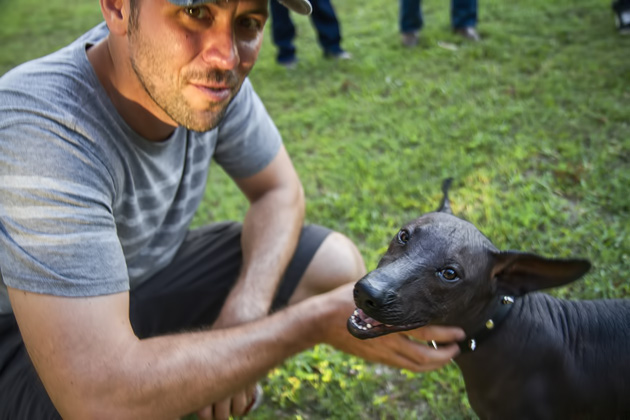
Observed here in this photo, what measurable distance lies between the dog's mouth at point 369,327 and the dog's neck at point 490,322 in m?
0.32

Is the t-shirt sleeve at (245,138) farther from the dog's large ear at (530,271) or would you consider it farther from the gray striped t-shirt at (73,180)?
the dog's large ear at (530,271)

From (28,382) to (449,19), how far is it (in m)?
6.44

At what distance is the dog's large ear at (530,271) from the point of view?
208 centimetres

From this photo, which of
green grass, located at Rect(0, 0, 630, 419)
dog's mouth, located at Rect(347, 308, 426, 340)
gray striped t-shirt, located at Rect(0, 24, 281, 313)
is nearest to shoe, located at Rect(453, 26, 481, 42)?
green grass, located at Rect(0, 0, 630, 419)

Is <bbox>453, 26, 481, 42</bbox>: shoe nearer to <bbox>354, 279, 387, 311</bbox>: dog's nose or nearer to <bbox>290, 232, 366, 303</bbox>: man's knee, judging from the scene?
<bbox>290, 232, 366, 303</bbox>: man's knee

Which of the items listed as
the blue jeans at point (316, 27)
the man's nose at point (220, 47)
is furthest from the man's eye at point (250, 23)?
the blue jeans at point (316, 27)

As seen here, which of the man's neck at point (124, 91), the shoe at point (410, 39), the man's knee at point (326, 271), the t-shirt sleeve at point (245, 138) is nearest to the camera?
the man's neck at point (124, 91)

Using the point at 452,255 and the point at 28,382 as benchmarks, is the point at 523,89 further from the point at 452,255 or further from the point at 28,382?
the point at 28,382

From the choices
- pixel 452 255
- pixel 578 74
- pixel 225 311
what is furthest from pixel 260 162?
pixel 578 74

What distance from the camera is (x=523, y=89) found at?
18.1ft

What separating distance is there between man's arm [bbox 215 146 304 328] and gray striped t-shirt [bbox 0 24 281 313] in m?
0.49

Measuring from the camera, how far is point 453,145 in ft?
16.1

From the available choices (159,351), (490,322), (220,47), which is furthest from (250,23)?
(490,322)

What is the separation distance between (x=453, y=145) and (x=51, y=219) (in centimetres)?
360
